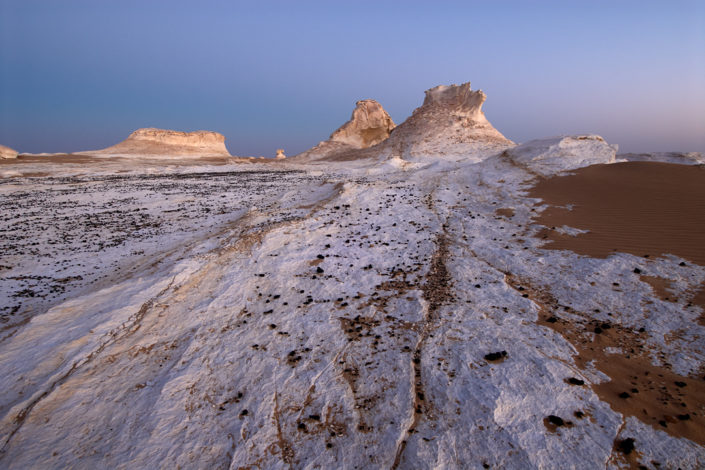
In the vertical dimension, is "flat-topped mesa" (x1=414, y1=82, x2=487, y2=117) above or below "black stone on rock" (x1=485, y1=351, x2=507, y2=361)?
above

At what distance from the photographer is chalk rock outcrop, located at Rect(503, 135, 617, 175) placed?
14.7 m

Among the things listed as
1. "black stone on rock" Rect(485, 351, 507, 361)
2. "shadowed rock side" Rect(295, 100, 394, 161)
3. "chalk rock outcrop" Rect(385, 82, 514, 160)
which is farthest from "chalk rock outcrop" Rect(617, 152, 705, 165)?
"shadowed rock side" Rect(295, 100, 394, 161)

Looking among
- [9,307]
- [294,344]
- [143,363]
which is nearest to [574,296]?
[294,344]

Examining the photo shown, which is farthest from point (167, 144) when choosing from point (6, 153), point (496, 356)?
point (496, 356)

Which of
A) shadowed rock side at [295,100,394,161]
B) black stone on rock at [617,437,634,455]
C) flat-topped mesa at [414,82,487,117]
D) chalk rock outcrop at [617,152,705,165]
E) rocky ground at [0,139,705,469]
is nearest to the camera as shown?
black stone on rock at [617,437,634,455]

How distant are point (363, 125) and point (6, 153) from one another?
4186 centimetres

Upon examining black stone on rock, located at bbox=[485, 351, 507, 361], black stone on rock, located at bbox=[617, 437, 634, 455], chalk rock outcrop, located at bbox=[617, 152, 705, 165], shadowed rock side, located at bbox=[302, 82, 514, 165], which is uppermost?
shadowed rock side, located at bbox=[302, 82, 514, 165]

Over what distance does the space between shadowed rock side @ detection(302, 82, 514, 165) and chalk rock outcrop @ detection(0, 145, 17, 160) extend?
35161 millimetres

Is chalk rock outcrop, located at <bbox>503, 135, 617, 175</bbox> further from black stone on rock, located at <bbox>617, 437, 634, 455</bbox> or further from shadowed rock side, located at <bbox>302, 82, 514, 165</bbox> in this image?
black stone on rock, located at <bbox>617, 437, 634, 455</bbox>

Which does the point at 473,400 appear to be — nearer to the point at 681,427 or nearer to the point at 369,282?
the point at 681,427

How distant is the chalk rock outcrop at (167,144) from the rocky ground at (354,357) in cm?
4699

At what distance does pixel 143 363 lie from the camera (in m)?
4.14

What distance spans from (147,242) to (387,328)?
774 cm

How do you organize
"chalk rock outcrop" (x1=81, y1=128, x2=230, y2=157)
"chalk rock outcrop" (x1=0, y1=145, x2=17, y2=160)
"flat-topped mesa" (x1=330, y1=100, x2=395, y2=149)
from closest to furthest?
"chalk rock outcrop" (x1=0, y1=145, x2=17, y2=160)
"chalk rock outcrop" (x1=81, y1=128, x2=230, y2=157)
"flat-topped mesa" (x1=330, y1=100, x2=395, y2=149)
